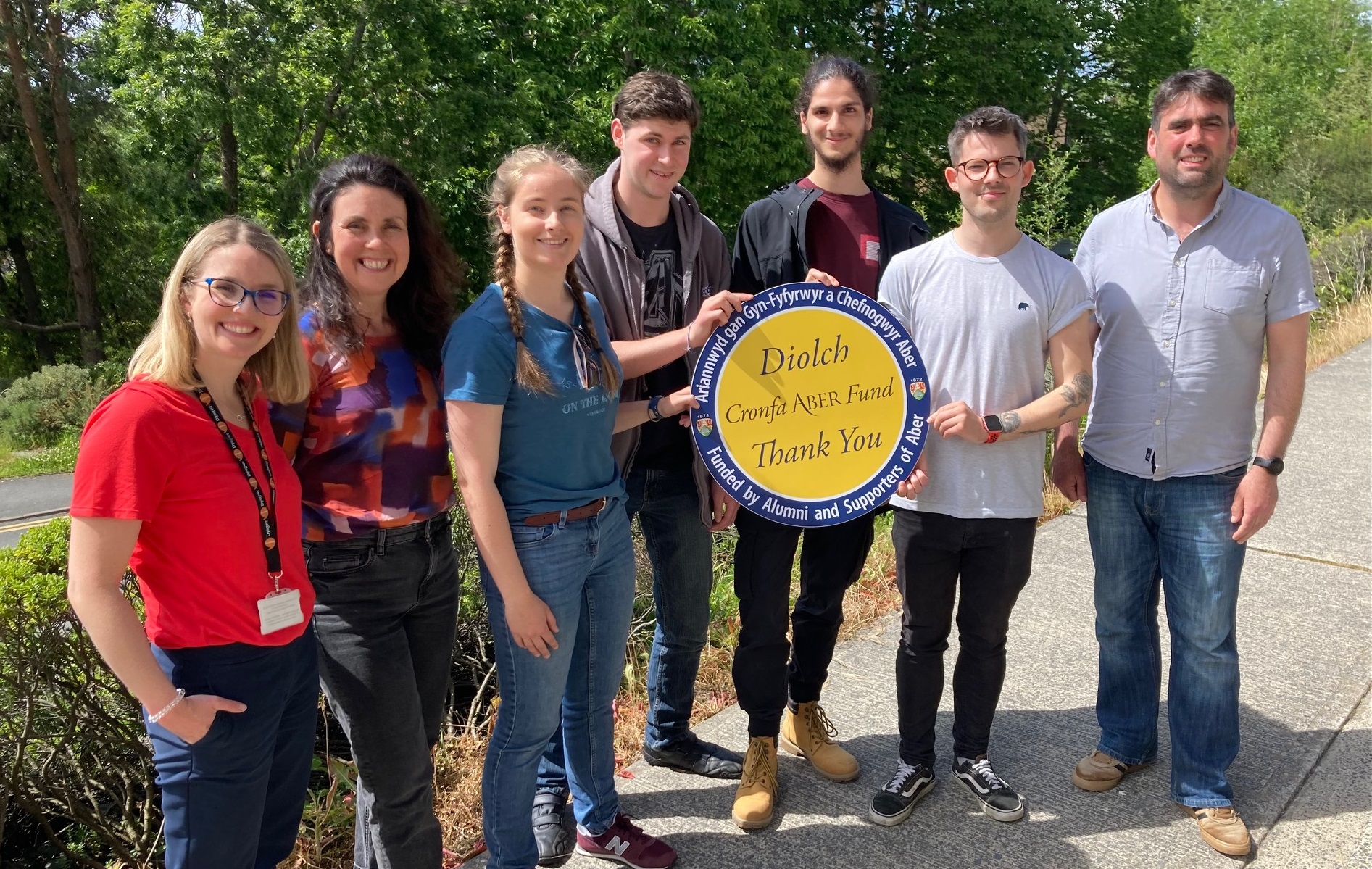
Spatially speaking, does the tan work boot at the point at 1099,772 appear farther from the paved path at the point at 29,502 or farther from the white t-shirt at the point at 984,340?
the paved path at the point at 29,502

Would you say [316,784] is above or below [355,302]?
below

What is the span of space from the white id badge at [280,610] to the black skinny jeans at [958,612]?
1746mm

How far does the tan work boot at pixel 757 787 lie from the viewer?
3026 millimetres

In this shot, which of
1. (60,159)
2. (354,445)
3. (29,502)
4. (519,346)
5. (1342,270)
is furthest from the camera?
(60,159)

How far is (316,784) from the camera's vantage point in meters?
3.54

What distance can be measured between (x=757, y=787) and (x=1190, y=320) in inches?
76.2

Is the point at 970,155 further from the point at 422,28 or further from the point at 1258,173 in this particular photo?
the point at 1258,173

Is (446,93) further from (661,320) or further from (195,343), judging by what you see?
(195,343)

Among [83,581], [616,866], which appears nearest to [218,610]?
[83,581]

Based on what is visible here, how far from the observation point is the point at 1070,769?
334cm

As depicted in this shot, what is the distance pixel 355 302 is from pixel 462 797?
1723 mm

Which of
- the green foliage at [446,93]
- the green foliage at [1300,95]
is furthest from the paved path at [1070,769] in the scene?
the green foliage at [1300,95]

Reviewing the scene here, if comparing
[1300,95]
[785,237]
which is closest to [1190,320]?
[785,237]

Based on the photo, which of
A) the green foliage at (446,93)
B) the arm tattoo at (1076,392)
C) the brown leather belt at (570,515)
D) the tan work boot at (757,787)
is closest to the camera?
the brown leather belt at (570,515)
